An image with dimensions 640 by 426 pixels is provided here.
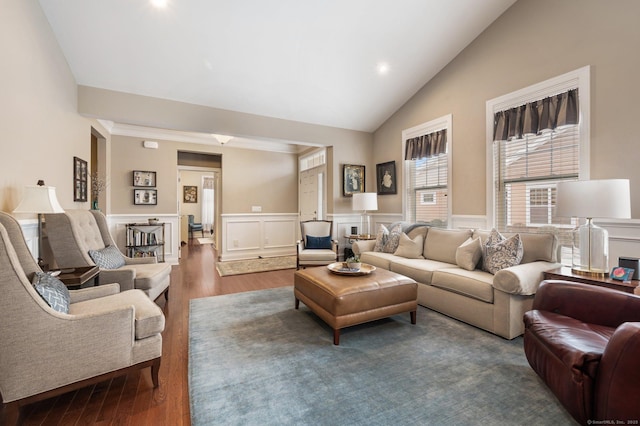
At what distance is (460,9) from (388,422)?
13.6 ft

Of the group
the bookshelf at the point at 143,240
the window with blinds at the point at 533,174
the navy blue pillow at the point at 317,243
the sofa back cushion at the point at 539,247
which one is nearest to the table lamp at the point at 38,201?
the bookshelf at the point at 143,240

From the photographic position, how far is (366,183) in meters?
5.48

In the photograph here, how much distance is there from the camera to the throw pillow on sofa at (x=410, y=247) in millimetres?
3789

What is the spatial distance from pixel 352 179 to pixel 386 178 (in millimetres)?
632

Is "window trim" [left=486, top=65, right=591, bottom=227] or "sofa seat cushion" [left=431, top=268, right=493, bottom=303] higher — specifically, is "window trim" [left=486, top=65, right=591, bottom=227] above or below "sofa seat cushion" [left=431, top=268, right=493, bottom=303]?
above

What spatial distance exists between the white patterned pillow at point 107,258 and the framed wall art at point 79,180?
106cm

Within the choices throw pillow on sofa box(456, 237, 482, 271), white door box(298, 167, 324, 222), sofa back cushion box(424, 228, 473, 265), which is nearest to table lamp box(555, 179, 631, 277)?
throw pillow on sofa box(456, 237, 482, 271)

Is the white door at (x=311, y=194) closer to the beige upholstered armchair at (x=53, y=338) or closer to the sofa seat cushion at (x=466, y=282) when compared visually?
the sofa seat cushion at (x=466, y=282)

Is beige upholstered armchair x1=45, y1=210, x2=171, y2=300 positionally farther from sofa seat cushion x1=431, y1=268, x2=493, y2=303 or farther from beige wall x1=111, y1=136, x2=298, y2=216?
sofa seat cushion x1=431, y1=268, x2=493, y2=303

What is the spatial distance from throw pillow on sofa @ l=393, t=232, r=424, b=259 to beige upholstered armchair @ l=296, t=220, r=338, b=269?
3.47 ft

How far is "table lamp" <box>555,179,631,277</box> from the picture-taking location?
208 centimetres

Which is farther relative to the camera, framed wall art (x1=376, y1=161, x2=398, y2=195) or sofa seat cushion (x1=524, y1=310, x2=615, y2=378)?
framed wall art (x1=376, y1=161, x2=398, y2=195)

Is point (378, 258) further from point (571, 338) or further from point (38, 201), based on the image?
point (38, 201)

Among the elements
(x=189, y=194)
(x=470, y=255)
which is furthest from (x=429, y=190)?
(x=189, y=194)
